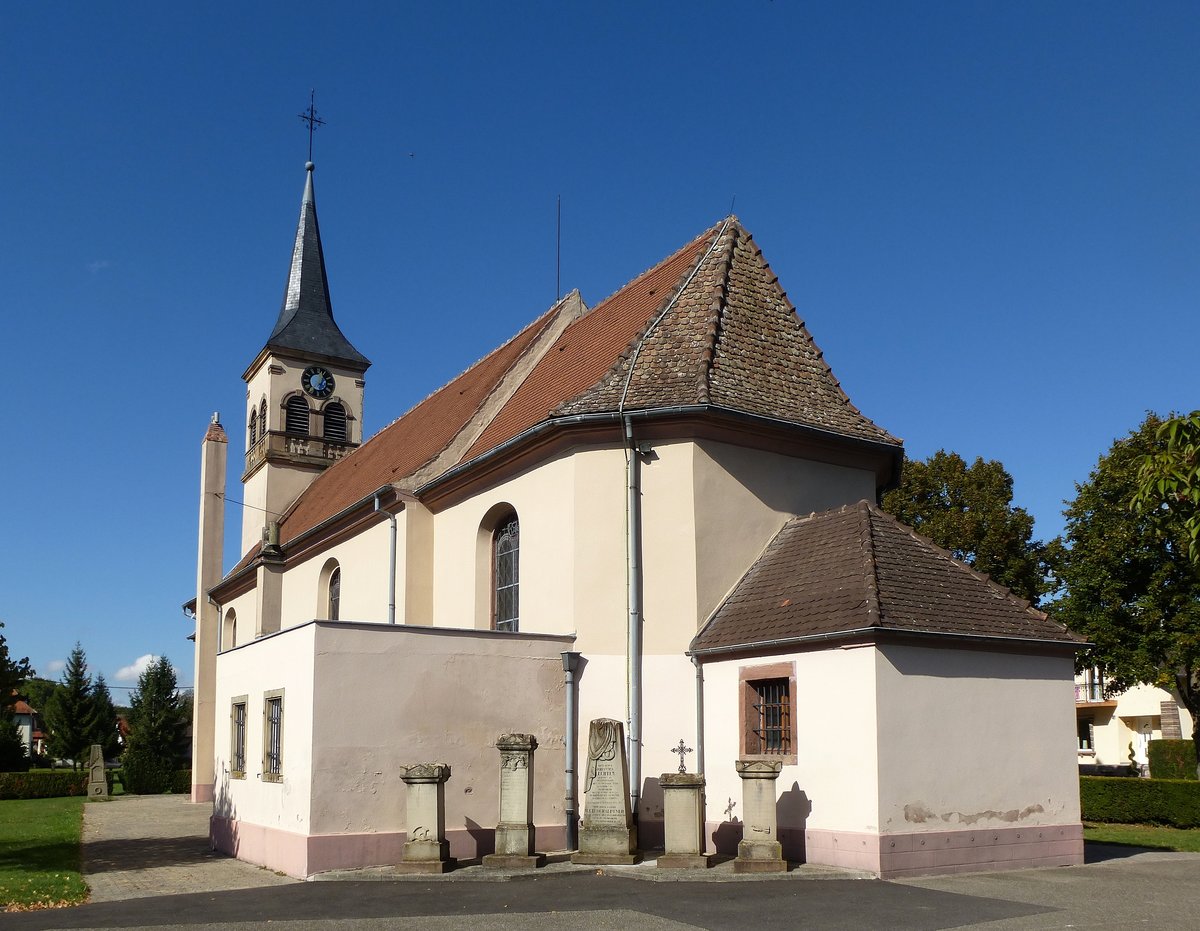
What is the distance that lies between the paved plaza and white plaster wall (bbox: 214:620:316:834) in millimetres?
964

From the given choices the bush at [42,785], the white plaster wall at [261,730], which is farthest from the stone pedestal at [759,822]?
the bush at [42,785]

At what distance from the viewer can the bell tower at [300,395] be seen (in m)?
36.9

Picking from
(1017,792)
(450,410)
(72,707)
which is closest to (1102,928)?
(1017,792)

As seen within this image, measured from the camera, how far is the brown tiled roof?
47.1 ft

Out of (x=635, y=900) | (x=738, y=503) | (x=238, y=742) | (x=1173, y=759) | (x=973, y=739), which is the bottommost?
(x=1173, y=759)

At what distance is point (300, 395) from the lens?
125ft

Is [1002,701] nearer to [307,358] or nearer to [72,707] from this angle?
[307,358]

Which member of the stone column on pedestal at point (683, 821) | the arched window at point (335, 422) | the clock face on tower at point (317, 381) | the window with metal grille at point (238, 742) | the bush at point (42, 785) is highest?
the clock face on tower at point (317, 381)

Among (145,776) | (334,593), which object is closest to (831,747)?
(334,593)

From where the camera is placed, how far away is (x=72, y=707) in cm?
5466

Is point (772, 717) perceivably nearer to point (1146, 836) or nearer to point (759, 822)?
point (759, 822)

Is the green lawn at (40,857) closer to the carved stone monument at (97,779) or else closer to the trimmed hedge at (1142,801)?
the carved stone monument at (97,779)

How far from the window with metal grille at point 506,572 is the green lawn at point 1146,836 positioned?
35.9ft

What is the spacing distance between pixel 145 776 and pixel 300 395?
14.8 m
